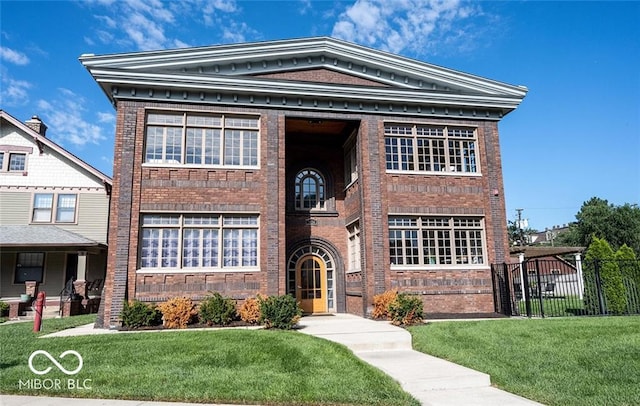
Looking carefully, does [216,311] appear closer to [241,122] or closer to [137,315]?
[137,315]

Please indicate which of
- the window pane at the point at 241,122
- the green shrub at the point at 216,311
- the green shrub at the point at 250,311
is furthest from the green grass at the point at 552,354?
the window pane at the point at 241,122

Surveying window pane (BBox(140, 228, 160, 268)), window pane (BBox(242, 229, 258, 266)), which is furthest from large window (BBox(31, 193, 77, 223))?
window pane (BBox(242, 229, 258, 266))

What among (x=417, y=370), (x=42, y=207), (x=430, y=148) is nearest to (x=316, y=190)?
(x=430, y=148)

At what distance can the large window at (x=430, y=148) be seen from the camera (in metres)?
16.0

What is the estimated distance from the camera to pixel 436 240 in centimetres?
1560

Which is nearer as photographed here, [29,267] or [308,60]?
[308,60]

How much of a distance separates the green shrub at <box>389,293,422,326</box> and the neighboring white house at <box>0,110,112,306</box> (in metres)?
13.7

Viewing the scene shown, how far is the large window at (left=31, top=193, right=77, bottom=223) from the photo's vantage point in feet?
67.6

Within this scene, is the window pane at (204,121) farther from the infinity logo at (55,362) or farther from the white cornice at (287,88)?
the infinity logo at (55,362)

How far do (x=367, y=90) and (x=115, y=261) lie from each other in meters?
9.77

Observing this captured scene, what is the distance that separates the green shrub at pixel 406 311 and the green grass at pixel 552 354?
69 centimetres

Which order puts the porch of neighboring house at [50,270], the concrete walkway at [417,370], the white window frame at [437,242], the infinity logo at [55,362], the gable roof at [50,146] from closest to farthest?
the concrete walkway at [417,370]
the infinity logo at [55,362]
the white window frame at [437,242]
the porch of neighboring house at [50,270]
the gable roof at [50,146]

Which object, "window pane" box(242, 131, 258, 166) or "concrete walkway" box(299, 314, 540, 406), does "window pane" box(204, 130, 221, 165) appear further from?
"concrete walkway" box(299, 314, 540, 406)

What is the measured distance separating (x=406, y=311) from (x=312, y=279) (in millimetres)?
5170
